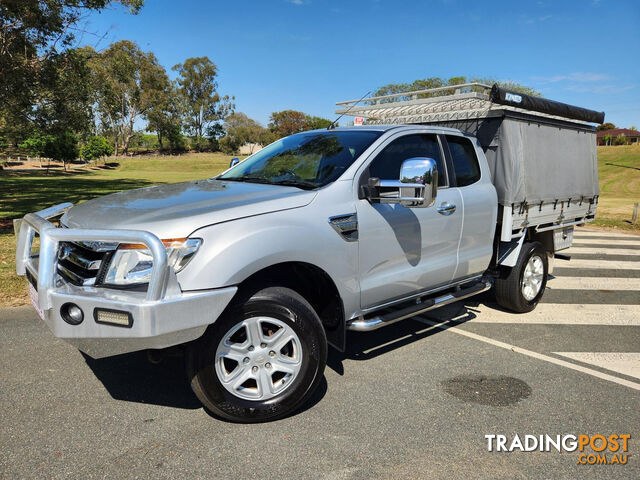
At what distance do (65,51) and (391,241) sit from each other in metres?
11.4

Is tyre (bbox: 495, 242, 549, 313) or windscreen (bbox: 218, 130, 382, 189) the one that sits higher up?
windscreen (bbox: 218, 130, 382, 189)

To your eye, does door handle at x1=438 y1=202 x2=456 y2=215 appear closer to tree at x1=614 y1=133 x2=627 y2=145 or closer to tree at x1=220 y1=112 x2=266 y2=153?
tree at x1=220 y1=112 x2=266 y2=153

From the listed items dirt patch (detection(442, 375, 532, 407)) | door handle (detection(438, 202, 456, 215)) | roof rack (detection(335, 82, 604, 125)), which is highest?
roof rack (detection(335, 82, 604, 125))

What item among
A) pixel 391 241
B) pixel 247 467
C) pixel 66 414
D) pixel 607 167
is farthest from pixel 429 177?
pixel 607 167

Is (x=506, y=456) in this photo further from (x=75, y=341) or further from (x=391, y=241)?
(x=75, y=341)

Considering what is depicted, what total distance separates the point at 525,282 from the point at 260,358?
3713mm

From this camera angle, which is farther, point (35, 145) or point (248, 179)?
point (35, 145)

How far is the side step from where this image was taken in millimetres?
3725

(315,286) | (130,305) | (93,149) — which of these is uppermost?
(93,149)

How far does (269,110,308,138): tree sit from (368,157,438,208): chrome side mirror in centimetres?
9515

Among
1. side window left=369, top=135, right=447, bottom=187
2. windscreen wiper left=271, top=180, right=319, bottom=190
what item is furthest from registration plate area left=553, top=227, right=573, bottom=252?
windscreen wiper left=271, top=180, right=319, bottom=190

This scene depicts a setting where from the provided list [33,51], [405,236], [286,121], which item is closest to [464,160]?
[405,236]

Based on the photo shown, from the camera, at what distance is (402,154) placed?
4.26m

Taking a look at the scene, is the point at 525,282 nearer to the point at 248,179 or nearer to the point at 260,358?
the point at 248,179
